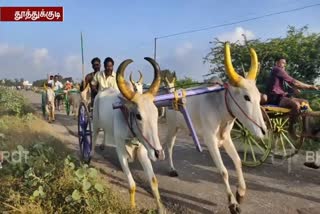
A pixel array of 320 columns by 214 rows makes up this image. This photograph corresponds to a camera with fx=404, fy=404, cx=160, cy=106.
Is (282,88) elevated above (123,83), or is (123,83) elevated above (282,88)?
(123,83)

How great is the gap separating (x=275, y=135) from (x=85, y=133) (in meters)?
3.61

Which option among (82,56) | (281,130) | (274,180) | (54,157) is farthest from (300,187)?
(82,56)

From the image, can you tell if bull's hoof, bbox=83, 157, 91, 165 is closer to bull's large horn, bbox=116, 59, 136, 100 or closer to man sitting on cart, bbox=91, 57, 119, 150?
man sitting on cart, bbox=91, 57, 119, 150

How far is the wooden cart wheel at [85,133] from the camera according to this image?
753 centimetres

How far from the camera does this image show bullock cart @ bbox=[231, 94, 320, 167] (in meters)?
6.59

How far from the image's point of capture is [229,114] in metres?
5.77

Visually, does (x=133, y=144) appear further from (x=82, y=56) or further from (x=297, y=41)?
(x=297, y=41)

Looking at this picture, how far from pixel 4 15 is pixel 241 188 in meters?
8.61

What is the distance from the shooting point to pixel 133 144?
5.54 metres

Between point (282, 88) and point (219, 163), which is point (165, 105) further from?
point (282, 88)

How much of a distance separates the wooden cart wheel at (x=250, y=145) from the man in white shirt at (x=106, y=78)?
2569mm

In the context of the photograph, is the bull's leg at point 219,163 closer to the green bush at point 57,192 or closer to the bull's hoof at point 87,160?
the green bush at point 57,192

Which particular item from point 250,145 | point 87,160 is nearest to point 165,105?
point 87,160

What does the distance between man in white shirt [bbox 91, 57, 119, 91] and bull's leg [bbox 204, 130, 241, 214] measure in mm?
2539
